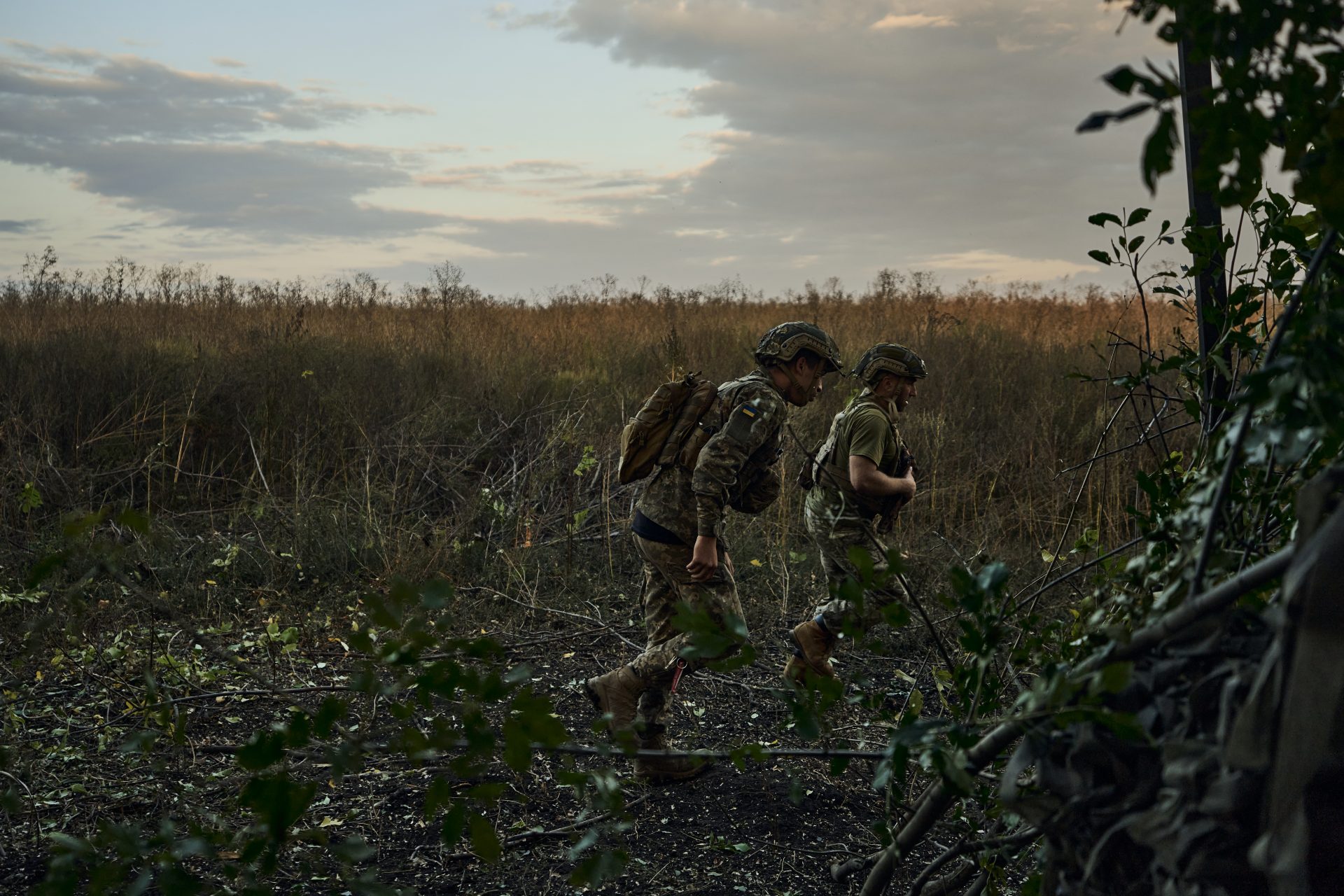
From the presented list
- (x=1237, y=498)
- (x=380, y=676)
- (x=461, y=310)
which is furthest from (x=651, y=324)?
(x=1237, y=498)

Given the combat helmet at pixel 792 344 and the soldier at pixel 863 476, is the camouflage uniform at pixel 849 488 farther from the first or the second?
the combat helmet at pixel 792 344

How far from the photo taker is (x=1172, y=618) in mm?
1070

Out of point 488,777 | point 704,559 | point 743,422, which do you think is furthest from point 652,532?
point 488,777

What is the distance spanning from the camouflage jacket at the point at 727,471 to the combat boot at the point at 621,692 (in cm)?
58

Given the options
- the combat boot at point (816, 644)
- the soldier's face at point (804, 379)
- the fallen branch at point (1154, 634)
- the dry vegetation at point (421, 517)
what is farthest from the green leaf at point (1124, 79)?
the combat boot at point (816, 644)

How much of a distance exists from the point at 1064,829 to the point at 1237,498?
0.60 metres

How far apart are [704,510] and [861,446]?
0.99 metres

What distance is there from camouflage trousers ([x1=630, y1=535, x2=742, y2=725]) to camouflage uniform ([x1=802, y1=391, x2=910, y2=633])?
2.05 feet

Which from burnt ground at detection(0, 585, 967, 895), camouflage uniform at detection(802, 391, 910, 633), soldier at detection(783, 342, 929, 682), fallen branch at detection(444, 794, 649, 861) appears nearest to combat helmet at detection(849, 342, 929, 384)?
soldier at detection(783, 342, 929, 682)

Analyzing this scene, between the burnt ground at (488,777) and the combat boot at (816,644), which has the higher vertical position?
the combat boot at (816,644)

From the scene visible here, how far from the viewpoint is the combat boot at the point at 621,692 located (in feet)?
13.4

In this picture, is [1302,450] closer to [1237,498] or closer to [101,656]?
[1237,498]

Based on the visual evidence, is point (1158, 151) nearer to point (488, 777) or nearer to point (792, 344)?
point (792, 344)

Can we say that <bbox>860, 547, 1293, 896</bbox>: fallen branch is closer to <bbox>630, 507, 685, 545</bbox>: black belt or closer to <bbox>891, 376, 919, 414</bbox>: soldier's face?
<bbox>630, 507, 685, 545</bbox>: black belt
